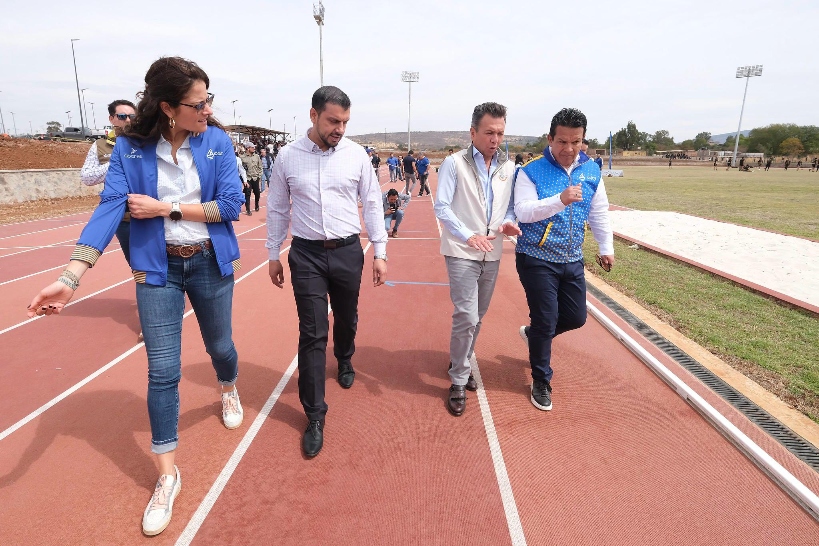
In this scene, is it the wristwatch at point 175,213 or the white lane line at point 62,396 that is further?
the white lane line at point 62,396

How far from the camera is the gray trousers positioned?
317 centimetres

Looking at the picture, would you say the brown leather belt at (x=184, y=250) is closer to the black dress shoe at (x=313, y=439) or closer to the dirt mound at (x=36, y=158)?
the black dress shoe at (x=313, y=439)

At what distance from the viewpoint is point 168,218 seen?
2248mm

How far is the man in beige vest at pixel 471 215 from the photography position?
3.11 metres

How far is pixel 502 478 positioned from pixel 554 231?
5.39 ft

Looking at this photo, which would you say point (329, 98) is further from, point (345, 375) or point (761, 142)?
point (761, 142)

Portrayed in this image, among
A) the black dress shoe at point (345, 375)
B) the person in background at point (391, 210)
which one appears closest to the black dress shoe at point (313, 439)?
the black dress shoe at point (345, 375)

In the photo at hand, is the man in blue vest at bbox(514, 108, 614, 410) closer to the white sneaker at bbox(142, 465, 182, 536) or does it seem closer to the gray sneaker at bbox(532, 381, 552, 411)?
the gray sneaker at bbox(532, 381, 552, 411)

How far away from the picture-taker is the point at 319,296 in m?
2.87

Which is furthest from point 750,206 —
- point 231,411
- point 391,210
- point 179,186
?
point 179,186

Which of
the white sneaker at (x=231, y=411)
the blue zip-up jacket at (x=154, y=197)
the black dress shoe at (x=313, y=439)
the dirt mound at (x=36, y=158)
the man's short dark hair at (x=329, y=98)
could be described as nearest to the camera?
the blue zip-up jacket at (x=154, y=197)

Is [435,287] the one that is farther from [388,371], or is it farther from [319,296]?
[319,296]

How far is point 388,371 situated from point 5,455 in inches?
102

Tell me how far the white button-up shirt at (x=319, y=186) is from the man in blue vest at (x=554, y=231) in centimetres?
115
